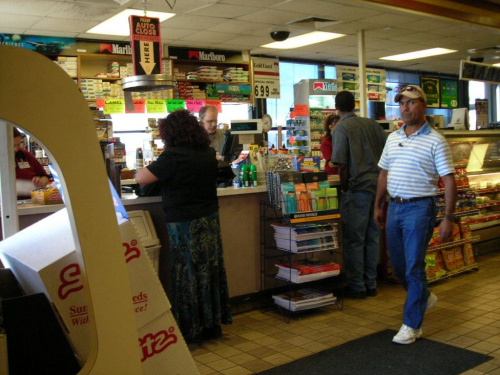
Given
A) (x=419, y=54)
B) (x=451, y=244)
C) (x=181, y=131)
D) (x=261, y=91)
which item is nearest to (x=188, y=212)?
(x=181, y=131)

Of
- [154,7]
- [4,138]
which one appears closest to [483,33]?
[154,7]

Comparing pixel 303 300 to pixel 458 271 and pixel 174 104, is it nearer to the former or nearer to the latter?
pixel 458 271

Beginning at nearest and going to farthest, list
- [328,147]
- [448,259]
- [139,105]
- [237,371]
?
[237,371], [448,259], [328,147], [139,105]

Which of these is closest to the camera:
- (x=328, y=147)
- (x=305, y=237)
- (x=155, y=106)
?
(x=305, y=237)

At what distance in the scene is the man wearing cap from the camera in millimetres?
3740

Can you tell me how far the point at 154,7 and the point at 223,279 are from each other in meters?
3.98

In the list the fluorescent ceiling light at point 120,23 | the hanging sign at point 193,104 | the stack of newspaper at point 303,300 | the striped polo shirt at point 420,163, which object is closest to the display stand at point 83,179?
the striped polo shirt at point 420,163

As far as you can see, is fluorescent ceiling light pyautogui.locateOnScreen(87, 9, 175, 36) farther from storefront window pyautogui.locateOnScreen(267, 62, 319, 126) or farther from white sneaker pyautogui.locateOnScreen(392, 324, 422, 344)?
white sneaker pyautogui.locateOnScreen(392, 324, 422, 344)

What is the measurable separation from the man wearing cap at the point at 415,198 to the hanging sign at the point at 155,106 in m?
5.91

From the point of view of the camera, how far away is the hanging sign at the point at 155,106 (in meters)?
9.21

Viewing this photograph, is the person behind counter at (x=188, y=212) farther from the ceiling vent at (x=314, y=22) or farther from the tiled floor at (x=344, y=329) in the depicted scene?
the ceiling vent at (x=314, y=22)

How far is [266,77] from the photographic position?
10.8 meters

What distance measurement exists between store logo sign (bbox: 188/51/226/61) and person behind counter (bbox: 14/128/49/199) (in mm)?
5240

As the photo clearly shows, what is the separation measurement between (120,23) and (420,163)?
5.21 meters
